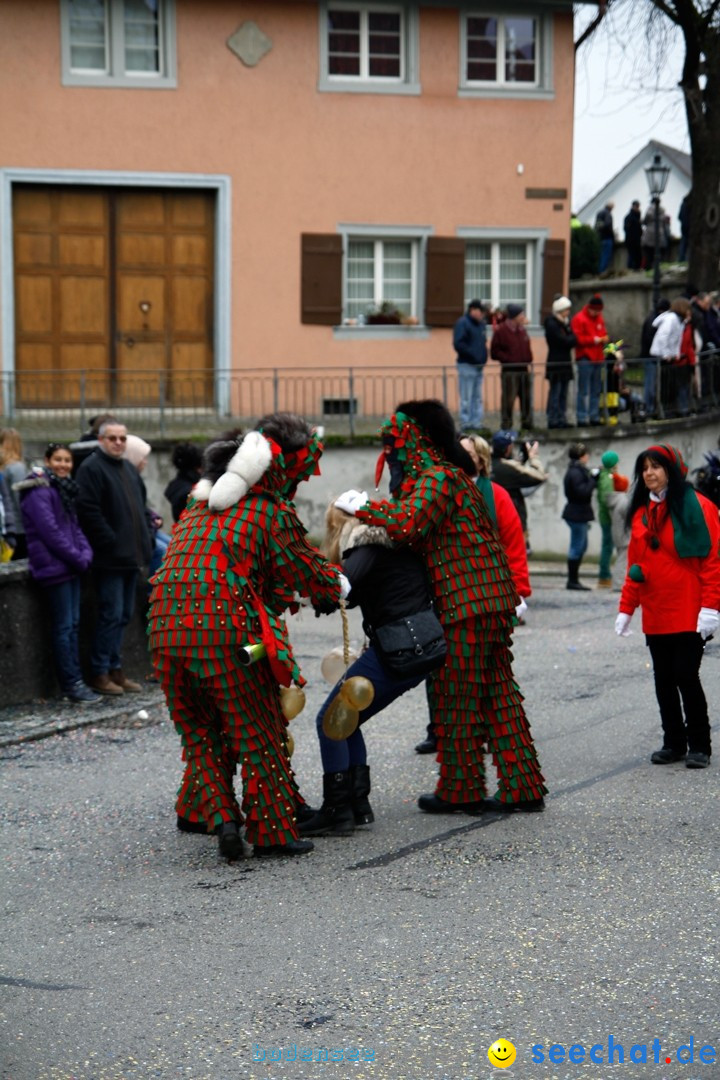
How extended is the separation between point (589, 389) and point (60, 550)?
12.5m

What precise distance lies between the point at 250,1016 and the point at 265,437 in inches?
100

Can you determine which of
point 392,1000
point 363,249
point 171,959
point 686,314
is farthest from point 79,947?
point 363,249

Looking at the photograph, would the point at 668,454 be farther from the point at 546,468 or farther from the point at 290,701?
the point at 546,468

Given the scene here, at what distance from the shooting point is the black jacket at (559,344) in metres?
21.0

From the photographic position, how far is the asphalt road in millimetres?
4648

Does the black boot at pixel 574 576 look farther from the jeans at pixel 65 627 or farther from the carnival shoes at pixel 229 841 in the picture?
the carnival shoes at pixel 229 841

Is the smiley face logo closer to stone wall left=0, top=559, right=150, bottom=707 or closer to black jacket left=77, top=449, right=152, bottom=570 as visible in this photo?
stone wall left=0, top=559, right=150, bottom=707

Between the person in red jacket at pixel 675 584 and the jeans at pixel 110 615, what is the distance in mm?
3631

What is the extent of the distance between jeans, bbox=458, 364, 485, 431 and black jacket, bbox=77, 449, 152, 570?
1084 cm

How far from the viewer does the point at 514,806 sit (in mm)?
7309

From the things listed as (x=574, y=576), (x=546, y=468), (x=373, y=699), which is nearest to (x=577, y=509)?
(x=574, y=576)

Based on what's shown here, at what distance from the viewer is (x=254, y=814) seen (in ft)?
21.5

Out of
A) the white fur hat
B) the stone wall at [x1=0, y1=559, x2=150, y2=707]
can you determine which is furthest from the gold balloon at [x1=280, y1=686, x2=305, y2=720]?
the stone wall at [x1=0, y1=559, x2=150, y2=707]

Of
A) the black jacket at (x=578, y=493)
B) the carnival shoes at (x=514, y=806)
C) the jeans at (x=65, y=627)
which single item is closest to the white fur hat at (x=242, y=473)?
the carnival shoes at (x=514, y=806)
